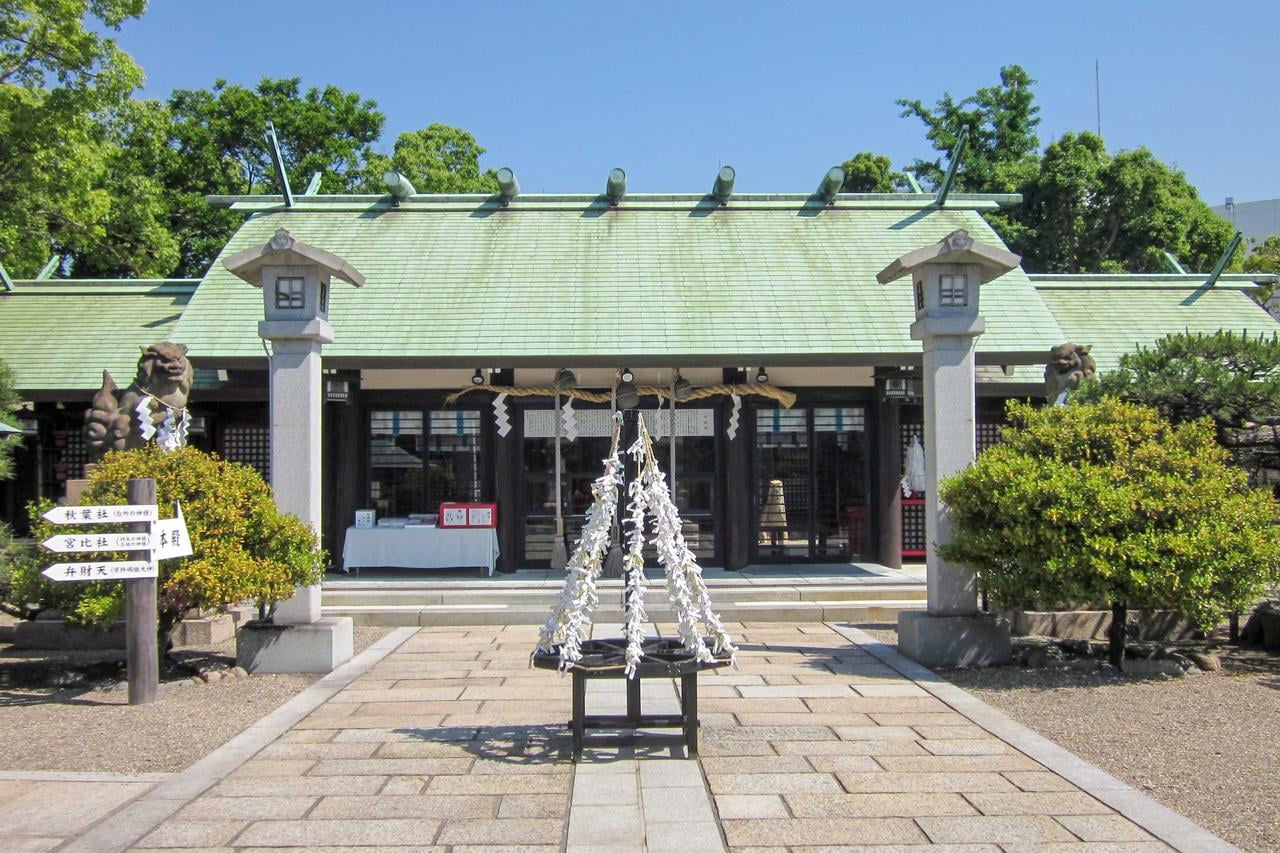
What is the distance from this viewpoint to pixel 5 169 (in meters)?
16.3

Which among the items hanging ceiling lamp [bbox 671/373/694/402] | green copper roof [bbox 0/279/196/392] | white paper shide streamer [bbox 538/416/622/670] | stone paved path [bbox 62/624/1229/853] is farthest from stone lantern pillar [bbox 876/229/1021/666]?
green copper roof [bbox 0/279/196/392]

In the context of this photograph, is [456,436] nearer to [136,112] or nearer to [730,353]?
[730,353]

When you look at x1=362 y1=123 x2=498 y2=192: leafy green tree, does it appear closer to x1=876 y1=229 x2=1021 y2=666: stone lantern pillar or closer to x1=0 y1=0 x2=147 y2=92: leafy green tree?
x1=0 y1=0 x2=147 y2=92: leafy green tree

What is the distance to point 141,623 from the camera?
786 cm

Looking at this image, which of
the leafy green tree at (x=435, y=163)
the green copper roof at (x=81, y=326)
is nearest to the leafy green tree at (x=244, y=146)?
the leafy green tree at (x=435, y=163)

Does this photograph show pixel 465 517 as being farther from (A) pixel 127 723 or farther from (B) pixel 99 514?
(A) pixel 127 723

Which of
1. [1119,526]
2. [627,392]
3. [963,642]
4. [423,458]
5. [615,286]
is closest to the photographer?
[1119,526]

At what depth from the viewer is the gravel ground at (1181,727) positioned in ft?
17.7

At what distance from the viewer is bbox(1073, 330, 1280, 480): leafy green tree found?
384 inches

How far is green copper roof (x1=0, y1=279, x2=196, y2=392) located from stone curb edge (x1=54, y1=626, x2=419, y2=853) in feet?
30.7

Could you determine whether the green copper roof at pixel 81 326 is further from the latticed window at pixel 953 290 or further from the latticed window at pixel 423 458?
the latticed window at pixel 953 290

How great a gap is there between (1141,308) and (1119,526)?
11.3m

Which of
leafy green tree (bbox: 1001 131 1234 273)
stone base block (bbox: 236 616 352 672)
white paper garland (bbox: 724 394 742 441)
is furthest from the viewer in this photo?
leafy green tree (bbox: 1001 131 1234 273)

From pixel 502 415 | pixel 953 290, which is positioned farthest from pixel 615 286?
pixel 953 290
